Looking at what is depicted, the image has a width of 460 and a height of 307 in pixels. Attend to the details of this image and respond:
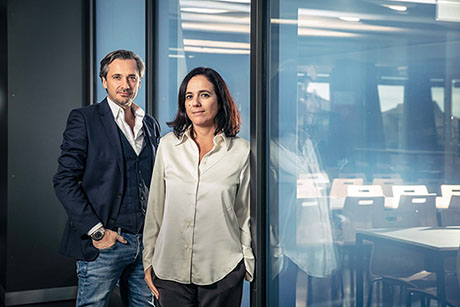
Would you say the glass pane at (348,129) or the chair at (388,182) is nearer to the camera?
the glass pane at (348,129)

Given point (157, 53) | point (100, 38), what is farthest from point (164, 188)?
point (100, 38)

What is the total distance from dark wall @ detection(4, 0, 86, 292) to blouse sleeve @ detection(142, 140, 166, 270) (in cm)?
275

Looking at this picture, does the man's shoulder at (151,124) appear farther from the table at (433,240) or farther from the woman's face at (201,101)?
the table at (433,240)

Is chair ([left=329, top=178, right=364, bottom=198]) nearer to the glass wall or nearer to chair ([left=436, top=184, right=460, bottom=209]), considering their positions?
chair ([left=436, top=184, right=460, bottom=209])

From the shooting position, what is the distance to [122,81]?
104 inches

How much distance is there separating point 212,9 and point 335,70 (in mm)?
1086

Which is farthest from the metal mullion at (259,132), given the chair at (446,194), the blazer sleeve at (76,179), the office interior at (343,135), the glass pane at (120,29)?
the glass pane at (120,29)

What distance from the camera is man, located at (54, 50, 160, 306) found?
2.52 metres

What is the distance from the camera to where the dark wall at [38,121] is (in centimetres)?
464

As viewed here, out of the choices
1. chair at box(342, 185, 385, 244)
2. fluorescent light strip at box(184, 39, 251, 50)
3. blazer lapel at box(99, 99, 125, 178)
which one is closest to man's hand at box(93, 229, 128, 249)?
blazer lapel at box(99, 99, 125, 178)

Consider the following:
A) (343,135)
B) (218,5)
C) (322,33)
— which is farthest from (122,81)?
(343,135)

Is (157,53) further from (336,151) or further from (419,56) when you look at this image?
(419,56)

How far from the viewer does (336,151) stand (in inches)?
73.5

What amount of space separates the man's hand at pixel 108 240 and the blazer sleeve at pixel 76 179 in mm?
64
